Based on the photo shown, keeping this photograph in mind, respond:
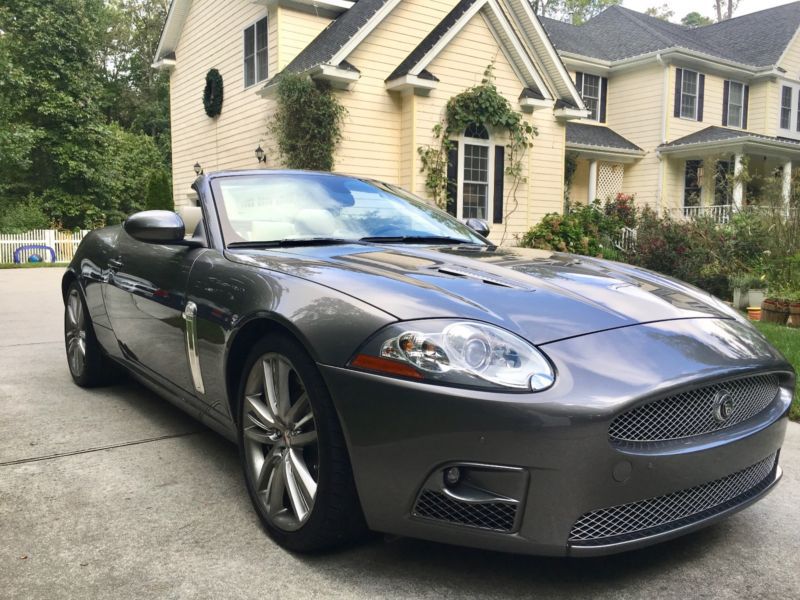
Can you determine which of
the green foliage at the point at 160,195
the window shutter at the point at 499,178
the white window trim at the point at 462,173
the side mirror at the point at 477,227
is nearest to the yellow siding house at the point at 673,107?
the window shutter at the point at 499,178

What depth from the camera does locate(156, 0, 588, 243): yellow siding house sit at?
13016 millimetres

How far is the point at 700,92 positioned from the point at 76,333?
20863 millimetres

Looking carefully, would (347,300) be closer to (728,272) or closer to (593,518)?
(593,518)

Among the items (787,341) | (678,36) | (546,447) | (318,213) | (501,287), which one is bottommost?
(787,341)

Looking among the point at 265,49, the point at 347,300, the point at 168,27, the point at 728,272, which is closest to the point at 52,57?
the point at 168,27

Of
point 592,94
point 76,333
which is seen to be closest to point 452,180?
point 592,94

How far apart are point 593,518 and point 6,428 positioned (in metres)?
3.19

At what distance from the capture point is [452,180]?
13797mm

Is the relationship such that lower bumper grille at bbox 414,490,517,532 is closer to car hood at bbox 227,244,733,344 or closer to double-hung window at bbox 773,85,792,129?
car hood at bbox 227,244,733,344

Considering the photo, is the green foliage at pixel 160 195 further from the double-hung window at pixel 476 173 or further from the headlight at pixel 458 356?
the headlight at pixel 458 356

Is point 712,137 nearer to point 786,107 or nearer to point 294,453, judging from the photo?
point 786,107

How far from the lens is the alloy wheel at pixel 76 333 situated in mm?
4492

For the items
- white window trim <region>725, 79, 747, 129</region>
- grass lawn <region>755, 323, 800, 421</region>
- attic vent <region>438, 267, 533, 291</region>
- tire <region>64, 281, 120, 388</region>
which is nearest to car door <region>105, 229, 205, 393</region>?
tire <region>64, 281, 120, 388</region>

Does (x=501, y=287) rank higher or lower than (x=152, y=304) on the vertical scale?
higher
